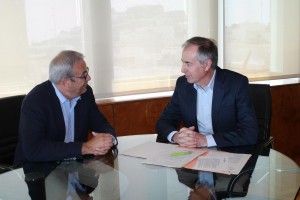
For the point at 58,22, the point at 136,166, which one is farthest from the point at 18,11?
the point at 136,166

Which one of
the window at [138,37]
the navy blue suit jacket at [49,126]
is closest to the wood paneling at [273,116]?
the window at [138,37]

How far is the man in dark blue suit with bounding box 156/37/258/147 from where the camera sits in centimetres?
236

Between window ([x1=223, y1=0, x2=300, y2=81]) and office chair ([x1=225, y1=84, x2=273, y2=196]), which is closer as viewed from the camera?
office chair ([x1=225, y1=84, x2=273, y2=196])

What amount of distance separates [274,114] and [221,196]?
109 inches

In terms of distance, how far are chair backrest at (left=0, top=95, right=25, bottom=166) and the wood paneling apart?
1.05 meters

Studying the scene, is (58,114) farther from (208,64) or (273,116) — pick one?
(273,116)

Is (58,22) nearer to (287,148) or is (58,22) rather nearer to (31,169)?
(31,169)

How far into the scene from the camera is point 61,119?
7.19 ft

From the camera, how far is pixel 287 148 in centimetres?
424

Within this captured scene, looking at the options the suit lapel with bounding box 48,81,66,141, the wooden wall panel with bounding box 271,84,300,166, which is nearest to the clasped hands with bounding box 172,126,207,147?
the suit lapel with bounding box 48,81,66,141

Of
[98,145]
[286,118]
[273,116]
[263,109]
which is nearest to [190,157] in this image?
[98,145]

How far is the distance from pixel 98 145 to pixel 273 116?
2584 mm

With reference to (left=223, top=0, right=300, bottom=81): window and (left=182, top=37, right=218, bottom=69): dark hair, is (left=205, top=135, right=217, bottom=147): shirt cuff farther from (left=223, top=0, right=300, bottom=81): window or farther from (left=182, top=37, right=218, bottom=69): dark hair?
(left=223, top=0, right=300, bottom=81): window

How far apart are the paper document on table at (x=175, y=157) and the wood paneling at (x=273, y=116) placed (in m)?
1.41
